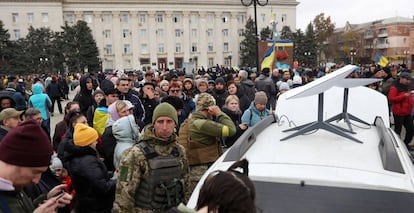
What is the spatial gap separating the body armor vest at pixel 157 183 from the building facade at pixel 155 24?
235 feet

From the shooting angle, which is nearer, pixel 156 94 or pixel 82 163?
pixel 82 163

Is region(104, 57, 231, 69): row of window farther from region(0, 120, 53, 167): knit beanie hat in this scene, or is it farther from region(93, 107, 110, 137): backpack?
region(0, 120, 53, 167): knit beanie hat

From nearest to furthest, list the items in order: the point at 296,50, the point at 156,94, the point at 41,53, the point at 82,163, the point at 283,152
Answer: the point at 283,152, the point at 82,163, the point at 156,94, the point at 41,53, the point at 296,50

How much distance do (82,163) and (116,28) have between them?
74.2 m

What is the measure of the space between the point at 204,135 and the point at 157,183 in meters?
1.03

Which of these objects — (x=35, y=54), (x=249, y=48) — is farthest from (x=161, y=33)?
(x=35, y=54)

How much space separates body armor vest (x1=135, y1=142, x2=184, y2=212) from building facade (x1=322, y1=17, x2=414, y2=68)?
70118mm

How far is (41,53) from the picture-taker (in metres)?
57.4

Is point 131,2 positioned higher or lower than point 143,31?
higher

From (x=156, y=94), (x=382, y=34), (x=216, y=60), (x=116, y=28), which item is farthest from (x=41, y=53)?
(x=382, y=34)

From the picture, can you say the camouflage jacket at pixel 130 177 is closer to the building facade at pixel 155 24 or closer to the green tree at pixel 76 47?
the green tree at pixel 76 47

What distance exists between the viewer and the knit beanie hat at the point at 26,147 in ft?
5.52

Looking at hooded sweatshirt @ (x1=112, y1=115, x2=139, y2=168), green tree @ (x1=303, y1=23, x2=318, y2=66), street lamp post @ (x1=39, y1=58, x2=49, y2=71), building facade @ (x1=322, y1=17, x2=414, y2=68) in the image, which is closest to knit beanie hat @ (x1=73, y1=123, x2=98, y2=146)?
hooded sweatshirt @ (x1=112, y1=115, x2=139, y2=168)

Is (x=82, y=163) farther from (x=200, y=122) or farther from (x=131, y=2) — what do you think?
(x=131, y=2)
